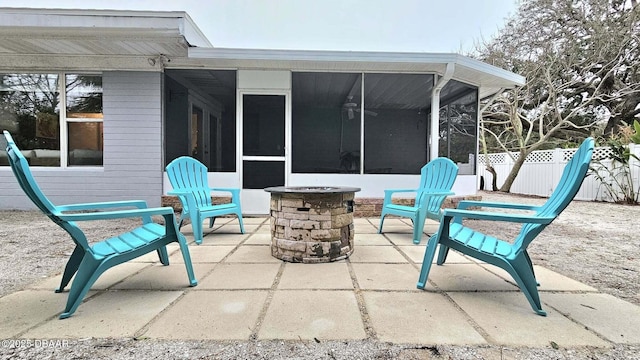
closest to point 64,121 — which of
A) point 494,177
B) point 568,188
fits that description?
point 568,188

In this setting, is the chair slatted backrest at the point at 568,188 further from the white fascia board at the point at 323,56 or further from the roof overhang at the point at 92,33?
the roof overhang at the point at 92,33

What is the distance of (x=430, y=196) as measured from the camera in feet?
11.1

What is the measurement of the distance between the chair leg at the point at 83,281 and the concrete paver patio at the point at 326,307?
0.23 ft

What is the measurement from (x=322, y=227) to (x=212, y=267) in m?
0.96

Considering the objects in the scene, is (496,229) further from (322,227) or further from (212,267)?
(212,267)

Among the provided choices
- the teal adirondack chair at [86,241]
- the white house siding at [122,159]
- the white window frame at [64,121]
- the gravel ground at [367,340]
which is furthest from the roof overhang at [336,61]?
the teal adirondack chair at [86,241]

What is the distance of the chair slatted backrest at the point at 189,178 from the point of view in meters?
3.53

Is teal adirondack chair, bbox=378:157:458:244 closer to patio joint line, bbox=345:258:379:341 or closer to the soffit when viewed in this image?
patio joint line, bbox=345:258:379:341

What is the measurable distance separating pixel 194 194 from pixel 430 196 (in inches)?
108

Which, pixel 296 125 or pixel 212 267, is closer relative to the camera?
pixel 212 267

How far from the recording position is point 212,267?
2523 mm

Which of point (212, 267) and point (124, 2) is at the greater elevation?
point (124, 2)

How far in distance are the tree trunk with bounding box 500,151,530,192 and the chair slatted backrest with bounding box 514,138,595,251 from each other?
9.09m

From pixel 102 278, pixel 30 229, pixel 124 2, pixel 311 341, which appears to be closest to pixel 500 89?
pixel 311 341
